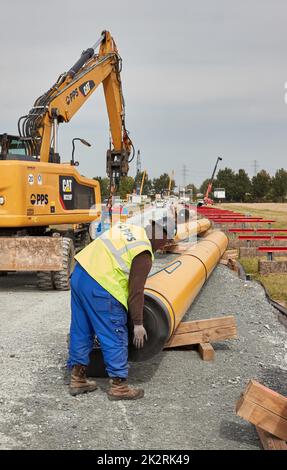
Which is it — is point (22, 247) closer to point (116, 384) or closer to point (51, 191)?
point (51, 191)

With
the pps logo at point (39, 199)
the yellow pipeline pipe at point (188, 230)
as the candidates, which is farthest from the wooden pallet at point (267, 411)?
the yellow pipeline pipe at point (188, 230)

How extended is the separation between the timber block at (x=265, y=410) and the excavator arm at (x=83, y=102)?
8621 mm

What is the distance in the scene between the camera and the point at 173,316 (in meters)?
5.41

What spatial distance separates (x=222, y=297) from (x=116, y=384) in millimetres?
4959

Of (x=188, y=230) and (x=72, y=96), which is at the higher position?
(x=72, y=96)

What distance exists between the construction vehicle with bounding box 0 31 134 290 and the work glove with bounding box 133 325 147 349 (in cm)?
494

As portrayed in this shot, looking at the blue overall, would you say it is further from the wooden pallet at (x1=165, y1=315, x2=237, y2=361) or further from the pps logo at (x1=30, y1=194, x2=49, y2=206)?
the pps logo at (x1=30, y1=194, x2=49, y2=206)

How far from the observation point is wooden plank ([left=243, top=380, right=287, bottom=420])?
147 inches

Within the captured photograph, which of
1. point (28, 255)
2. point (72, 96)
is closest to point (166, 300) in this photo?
point (28, 255)

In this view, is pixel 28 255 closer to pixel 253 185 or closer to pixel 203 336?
pixel 203 336

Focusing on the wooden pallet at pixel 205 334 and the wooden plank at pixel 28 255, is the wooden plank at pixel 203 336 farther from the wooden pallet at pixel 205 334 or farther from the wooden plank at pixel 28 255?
the wooden plank at pixel 28 255

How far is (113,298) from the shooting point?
472 centimetres

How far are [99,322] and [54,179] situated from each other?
6.39 meters
